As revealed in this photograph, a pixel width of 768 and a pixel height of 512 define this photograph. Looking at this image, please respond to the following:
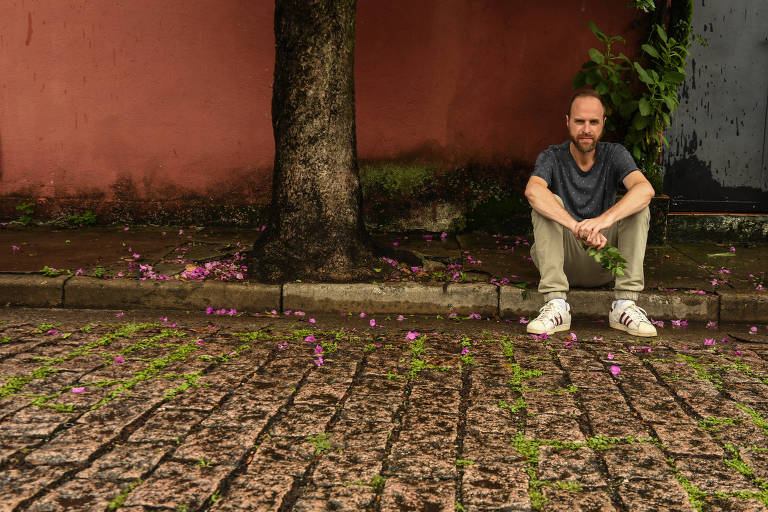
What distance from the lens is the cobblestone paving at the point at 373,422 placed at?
98.7 inches

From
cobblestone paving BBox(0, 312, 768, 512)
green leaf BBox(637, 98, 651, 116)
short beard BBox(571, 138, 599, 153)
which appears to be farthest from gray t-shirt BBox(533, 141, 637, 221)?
green leaf BBox(637, 98, 651, 116)

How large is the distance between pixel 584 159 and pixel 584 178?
0.13 m

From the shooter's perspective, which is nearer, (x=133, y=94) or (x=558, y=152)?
(x=558, y=152)

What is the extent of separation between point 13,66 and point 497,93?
4569mm

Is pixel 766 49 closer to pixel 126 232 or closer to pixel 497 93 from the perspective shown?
pixel 497 93

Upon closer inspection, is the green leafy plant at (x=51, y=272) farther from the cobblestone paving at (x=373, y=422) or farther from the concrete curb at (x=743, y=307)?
the concrete curb at (x=743, y=307)

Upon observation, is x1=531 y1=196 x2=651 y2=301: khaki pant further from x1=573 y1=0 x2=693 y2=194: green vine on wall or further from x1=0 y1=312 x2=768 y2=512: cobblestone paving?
x1=573 y1=0 x2=693 y2=194: green vine on wall

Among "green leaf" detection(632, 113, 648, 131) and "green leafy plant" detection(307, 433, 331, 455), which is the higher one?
"green leaf" detection(632, 113, 648, 131)

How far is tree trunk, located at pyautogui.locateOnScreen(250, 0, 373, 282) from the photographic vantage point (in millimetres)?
5086

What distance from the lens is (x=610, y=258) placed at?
452 centimetres

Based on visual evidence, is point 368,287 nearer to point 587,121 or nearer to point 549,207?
point 549,207

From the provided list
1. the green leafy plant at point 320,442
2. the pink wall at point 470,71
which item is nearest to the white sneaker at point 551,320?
the green leafy plant at point 320,442

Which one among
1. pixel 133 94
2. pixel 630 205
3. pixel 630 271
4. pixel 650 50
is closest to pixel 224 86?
pixel 133 94

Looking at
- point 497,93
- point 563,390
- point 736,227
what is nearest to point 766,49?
point 736,227
